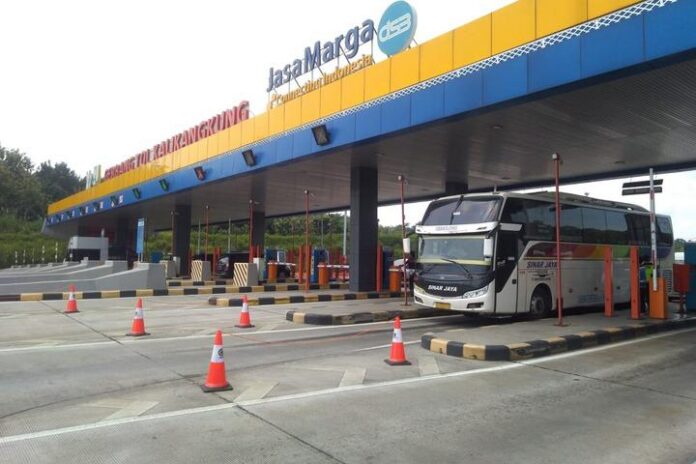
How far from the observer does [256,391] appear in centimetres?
647

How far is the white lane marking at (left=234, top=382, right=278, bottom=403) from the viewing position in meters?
6.16

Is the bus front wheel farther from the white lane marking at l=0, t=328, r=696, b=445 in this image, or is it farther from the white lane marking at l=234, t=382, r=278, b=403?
the white lane marking at l=234, t=382, r=278, b=403

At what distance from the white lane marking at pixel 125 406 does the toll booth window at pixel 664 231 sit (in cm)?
1755

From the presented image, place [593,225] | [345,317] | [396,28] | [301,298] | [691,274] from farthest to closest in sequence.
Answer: [301,298] → [691,274] → [593,225] → [396,28] → [345,317]

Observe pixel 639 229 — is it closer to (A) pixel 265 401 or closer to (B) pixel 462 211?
(B) pixel 462 211

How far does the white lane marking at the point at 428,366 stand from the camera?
771 centimetres

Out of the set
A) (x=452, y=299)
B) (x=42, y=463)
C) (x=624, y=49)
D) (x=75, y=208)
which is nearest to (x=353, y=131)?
(x=452, y=299)

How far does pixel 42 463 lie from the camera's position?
13.9 ft

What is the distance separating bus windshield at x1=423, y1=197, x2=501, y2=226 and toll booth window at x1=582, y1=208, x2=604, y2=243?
3.95m

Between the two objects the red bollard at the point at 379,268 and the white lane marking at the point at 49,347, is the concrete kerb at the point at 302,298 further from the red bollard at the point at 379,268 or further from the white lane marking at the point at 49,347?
the white lane marking at the point at 49,347

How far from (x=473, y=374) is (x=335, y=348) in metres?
2.80

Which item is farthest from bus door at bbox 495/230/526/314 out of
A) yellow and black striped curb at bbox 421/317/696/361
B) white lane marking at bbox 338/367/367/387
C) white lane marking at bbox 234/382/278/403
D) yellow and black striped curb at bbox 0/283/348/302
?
yellow and black striped curb at bbox 0/283/348/302

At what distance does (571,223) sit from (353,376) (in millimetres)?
9786

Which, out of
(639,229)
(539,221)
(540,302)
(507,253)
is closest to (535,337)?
(507,253)
